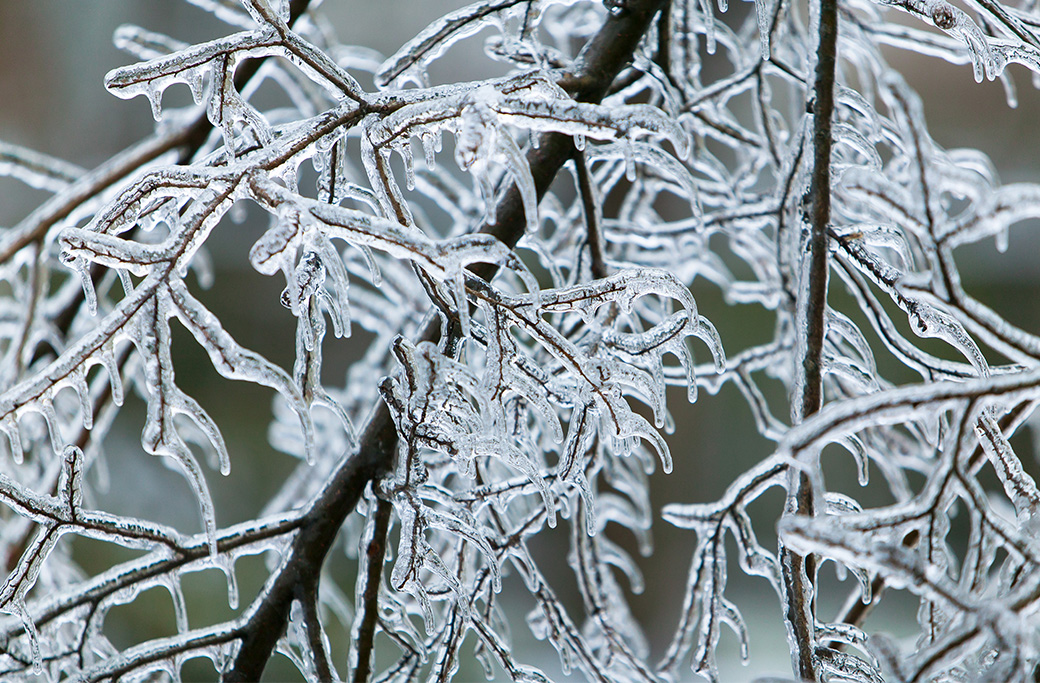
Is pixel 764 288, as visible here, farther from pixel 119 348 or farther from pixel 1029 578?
pixel 119 348

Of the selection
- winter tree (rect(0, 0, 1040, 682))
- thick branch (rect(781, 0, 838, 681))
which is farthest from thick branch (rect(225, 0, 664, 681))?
thick branch (rect(781, 0, 838, 681))

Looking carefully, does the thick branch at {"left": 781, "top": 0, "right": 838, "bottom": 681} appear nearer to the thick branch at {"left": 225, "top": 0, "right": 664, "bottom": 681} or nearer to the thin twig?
the thick branch at {"left": 225, "top": 0, "right": 664, "bottom": 681}

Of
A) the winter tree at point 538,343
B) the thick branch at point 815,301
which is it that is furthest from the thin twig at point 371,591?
the thick branch at point 815,301

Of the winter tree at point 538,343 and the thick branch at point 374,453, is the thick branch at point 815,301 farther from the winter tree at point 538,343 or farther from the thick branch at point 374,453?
the thick branch at point 374,453

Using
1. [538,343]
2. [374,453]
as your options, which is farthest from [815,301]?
[374,453]

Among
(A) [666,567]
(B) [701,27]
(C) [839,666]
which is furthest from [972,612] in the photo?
(A) [666,567]

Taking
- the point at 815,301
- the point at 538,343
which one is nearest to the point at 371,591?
the point at 538,343

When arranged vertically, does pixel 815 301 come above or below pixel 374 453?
above

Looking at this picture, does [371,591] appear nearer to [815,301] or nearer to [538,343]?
[538,343]
